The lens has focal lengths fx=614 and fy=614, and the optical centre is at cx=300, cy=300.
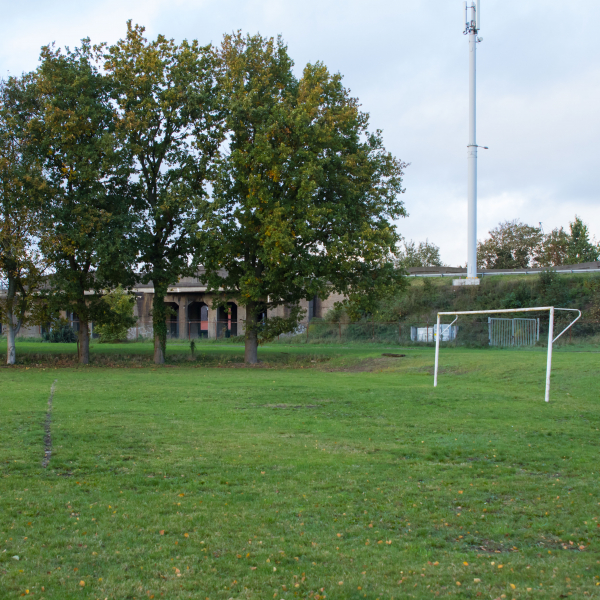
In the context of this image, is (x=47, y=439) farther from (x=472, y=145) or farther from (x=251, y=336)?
(x=472, y=145)

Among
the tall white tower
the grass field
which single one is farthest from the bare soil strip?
the tall white tower

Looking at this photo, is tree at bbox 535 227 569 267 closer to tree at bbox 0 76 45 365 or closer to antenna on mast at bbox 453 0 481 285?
antenna on mast at bbox 453 0 481 285

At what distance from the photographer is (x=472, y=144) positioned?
34375 mm

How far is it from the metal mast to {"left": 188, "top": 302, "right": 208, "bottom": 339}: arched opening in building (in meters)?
26.2

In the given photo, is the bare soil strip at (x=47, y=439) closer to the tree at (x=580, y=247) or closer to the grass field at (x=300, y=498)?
the grass field at (x=300, y=498)

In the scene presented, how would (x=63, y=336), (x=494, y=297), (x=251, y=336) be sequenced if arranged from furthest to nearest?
(x=63, y=336)
(x=494, y=297)
(x=251, y=336)

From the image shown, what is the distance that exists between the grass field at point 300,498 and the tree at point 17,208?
47.6ft

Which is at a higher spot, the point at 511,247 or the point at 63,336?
the point at 511,247

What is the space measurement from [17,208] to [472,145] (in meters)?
24.0

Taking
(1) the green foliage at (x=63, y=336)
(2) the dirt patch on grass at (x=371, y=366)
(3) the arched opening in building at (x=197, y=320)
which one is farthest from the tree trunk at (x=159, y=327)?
(1) the green foliage at (x=63, y=336)

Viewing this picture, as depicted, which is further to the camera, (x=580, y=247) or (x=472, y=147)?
(x=580, y=247)

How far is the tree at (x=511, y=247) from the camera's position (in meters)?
69.2

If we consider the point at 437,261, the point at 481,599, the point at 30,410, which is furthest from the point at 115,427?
the point at 437,261

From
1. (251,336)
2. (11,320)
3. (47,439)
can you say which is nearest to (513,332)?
(251,336)
